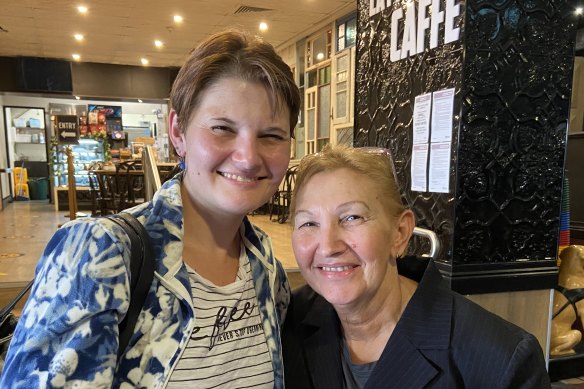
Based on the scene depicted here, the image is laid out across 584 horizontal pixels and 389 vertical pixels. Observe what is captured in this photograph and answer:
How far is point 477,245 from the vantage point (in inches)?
94.0

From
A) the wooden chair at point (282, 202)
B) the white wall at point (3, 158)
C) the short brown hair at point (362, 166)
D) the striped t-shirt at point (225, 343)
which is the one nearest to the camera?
the striped t-shirt at point (225, 343)

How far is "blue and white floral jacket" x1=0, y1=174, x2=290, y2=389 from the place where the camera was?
2.64 ft

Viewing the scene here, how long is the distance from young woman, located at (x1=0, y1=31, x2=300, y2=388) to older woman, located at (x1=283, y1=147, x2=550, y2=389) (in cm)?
15

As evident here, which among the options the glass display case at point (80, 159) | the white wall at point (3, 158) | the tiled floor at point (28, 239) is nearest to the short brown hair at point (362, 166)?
the tiled floor at point (28, 239)

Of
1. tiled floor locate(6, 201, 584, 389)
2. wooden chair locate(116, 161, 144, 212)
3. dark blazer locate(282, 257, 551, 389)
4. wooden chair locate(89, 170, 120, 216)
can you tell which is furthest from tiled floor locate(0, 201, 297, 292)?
dark blazer locate(282, 257, 551, 389)

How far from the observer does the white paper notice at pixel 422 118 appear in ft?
8.32

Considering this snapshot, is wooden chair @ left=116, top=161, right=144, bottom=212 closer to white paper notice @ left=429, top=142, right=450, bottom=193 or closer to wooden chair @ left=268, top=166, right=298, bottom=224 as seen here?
wooden chair @ left=268, top=166, right=298, bottom=224

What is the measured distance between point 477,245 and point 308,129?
759cm

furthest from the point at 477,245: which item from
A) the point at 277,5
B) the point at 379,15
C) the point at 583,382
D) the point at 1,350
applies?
the point at 277,5

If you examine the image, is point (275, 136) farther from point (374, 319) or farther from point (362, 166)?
point (374, 319)

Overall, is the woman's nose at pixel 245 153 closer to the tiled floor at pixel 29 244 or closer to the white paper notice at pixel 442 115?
the tiled floor at pixel 29 244

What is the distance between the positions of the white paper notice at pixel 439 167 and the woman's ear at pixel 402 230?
120 centimetres

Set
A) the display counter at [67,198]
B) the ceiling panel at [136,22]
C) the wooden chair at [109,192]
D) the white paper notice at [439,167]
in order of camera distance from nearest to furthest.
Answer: the white paper notice at [439,167] < the ceiling panel at [136,22] < the wooden chair at [109,192] < the display counter at [67,198]

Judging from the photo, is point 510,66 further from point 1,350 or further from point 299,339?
point 1,350
